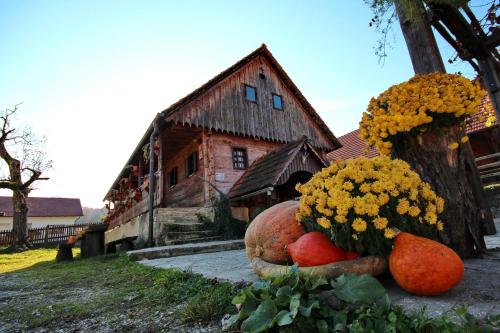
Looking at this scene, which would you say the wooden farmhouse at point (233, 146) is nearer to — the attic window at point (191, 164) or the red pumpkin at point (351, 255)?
the attic window at point (191, 164)

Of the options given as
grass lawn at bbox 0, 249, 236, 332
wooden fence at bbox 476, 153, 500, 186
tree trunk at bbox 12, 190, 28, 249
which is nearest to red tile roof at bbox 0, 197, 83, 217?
tree trunk at bbox 12, 190, 28, 249

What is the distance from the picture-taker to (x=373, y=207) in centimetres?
184

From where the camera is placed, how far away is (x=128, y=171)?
16984 millimetres

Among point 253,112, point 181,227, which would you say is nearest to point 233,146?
point 253,112

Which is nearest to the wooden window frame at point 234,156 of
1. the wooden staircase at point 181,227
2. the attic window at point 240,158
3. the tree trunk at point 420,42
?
the attic window at point 240,158

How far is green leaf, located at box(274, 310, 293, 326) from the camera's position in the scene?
4.66 ft

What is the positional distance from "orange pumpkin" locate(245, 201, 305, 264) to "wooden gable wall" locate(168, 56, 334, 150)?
27.1 feet

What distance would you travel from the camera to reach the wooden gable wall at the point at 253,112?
1127 centimetres

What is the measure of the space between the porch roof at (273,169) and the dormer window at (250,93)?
3.41m

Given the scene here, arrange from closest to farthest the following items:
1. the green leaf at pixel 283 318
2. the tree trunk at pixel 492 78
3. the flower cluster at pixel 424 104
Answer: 1. the green leaf at pixel 283 318
2. the flower cluster at pixel 424 104
3. the tree trunk at pixel 492 78

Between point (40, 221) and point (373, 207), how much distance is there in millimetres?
51775

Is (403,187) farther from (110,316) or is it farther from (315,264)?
(110,316)

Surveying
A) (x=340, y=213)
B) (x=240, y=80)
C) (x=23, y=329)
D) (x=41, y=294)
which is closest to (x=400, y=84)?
(x=340, y=213)

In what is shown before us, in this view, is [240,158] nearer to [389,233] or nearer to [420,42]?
[420,42]
